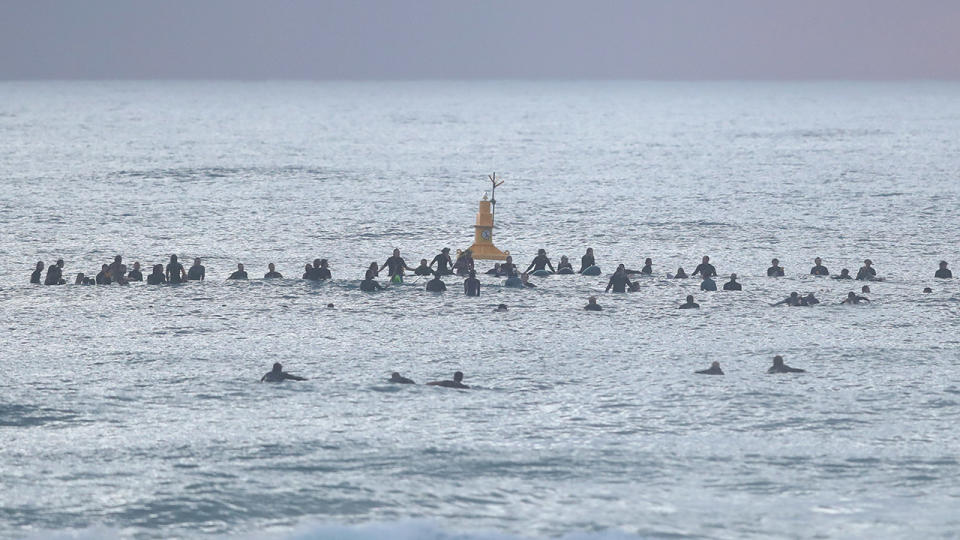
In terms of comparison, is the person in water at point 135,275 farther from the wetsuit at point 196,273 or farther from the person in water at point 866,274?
the person in water at point 866,274

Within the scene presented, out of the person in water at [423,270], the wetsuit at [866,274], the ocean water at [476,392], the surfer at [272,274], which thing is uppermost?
the wetsuit at [866,274]

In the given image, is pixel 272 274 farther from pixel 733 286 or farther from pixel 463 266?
pixel 733 286

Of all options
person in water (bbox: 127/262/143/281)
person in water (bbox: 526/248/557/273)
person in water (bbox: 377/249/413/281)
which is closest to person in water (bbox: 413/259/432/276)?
person in water (bbox: 377/249/413/281)

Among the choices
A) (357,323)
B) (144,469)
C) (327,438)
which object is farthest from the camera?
(357,323)

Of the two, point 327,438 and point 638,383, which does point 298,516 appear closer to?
point 327,438

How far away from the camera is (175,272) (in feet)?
152

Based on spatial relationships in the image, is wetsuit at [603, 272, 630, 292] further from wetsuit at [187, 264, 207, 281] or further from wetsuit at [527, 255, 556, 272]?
wetsuit at [187, 264, 207, 281]

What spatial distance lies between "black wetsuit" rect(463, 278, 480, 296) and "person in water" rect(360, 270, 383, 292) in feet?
11.3

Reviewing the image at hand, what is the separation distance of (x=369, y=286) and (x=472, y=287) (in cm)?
390

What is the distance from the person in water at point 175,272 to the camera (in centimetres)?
4616

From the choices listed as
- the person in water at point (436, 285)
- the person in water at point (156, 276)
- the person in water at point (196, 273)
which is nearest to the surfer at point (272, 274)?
the person in water at point (196, 273)

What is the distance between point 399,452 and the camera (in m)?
26.9

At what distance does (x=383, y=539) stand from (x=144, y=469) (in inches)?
242

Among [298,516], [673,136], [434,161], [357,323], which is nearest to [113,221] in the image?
[357,323]
